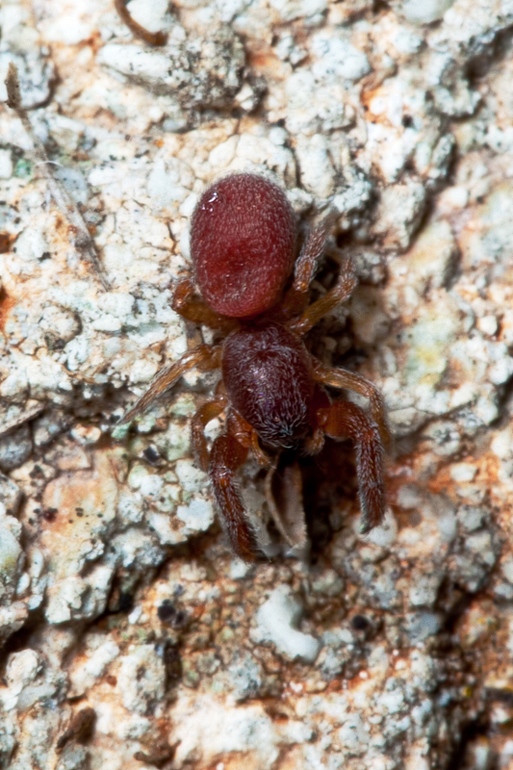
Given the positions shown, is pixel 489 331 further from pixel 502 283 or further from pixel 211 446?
pixel 211 446

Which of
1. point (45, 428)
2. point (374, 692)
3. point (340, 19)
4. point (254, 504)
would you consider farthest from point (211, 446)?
point (340, 19)

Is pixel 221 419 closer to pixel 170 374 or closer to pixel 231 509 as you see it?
pixel 170 374

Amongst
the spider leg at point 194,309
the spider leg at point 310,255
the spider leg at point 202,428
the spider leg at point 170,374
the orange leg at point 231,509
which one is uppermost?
the spider leg at point 310,255

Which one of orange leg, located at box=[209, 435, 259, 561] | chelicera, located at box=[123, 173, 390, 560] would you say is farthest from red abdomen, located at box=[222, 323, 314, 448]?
orange leg, located at box=[209, 435, 259, 561]

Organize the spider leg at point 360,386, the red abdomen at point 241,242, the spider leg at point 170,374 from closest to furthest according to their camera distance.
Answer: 1. the red abdomen at point 241,242
2. the spider leg at point 170,374
3. the spider leg at point 360,386

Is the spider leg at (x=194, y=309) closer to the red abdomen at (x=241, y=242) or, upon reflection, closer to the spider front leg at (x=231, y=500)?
the red abdomen at (x=241, y=242)

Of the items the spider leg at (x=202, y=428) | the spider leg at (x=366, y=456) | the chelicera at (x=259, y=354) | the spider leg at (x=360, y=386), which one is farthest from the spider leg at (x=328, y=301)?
the spider leg at (x=202, y=428)

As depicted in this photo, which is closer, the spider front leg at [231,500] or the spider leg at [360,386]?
the spider front leg at [231,500]
